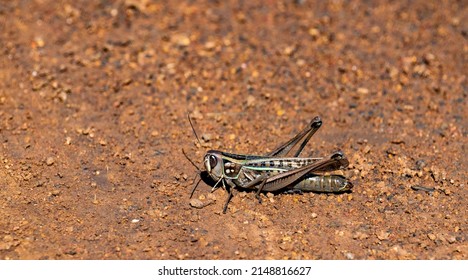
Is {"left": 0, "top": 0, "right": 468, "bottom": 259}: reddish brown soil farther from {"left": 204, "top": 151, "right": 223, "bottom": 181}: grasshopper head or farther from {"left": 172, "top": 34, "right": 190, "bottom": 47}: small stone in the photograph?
{"left": 204, "top": 151, "right": 223, "bottom": 181}: grasshopper head

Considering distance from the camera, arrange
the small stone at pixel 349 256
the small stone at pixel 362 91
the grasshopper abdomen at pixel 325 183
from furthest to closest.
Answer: the small stone at pixel 362 91
the grasshopper abdomen at pixel 325 183
the small stone at pixel 349 256

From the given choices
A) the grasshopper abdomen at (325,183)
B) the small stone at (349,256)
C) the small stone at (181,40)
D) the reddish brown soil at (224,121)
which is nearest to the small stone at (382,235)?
the reddish brown soil at (224,121)

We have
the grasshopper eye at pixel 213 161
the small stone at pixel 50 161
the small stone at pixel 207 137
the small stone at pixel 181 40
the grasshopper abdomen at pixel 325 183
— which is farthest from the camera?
the small stone at pixel 181 40

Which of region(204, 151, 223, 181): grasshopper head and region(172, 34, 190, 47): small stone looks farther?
region(172, 34, 190, 47): small stone

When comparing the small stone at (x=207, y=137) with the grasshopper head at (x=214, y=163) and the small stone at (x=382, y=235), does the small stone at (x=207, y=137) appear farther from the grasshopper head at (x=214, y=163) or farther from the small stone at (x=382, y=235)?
the small stone at (x=382, y=235)

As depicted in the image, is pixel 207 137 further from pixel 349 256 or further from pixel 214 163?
pixel 349 256

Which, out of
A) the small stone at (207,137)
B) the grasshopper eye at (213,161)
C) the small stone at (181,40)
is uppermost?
the grasshopper eye at (213,161)

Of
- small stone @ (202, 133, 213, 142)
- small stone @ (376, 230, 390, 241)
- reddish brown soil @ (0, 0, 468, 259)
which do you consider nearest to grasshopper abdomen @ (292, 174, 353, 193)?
reddish brown soil @ (0, 0, 468, 259)
